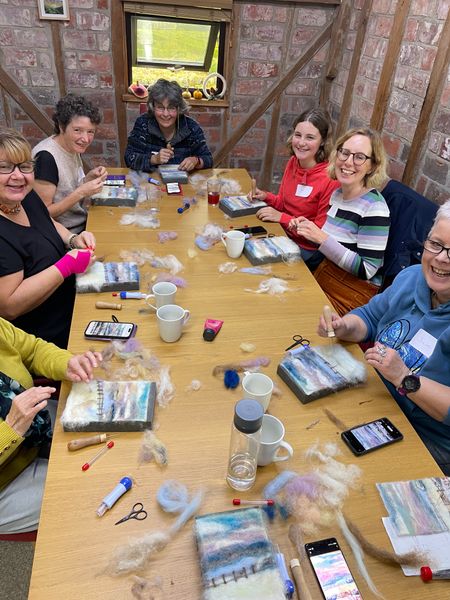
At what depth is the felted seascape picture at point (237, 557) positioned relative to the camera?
2.81ft

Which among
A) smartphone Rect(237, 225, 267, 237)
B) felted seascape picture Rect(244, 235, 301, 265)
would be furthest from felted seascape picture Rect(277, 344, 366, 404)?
smartphone Rect(237, 225, 267, 237)

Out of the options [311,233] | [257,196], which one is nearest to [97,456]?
[311,233]

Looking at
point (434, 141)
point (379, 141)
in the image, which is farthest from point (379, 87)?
point (379, 141)

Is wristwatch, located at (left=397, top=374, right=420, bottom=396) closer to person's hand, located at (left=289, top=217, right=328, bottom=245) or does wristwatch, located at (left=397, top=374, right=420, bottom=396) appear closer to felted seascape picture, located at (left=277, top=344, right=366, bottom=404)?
felted seascape picture, located at (left=277, top=344, right=366, bottom=404)

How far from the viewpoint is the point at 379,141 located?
2246 mm

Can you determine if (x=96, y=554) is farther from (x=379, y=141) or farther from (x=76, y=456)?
(x=379, y=141)

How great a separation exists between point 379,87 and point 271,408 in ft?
9.55

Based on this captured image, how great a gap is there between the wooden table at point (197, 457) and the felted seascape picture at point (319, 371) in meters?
0.03

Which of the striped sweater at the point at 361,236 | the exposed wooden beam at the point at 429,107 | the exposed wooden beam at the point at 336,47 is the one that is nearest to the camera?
the striped sweater at the point at 361,236

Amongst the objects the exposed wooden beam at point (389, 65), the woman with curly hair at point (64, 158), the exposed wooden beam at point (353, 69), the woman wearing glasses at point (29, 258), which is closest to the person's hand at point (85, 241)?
the woman wearing glasses at point (29, 258)

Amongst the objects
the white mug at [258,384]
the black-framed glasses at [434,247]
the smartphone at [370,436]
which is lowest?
the smartphone at [370,436]

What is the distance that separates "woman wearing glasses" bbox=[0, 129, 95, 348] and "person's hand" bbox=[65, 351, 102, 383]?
1.80 feet

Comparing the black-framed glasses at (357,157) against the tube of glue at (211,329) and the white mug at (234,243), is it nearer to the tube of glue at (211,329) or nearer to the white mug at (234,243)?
the white mug at (234,243)

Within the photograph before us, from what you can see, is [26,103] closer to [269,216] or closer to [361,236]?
[269,216]
